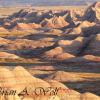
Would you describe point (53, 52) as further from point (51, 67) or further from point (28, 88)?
point (28, 88)

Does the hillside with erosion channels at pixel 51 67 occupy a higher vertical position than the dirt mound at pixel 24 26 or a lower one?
lower

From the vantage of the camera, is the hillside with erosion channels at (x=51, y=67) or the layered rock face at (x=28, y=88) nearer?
the layered rock face at (x=28, y=88)

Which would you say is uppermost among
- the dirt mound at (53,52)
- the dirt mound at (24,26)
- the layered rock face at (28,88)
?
the dirt mound at (24,26)

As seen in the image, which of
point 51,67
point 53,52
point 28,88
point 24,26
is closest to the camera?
point 28,88

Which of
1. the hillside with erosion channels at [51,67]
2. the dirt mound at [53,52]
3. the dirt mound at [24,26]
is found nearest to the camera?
the hillside with erosion channels at [51,67]

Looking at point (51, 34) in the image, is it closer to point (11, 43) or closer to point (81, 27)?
point (81, 27)

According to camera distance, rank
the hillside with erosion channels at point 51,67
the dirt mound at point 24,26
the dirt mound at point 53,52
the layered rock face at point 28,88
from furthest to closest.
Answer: the dirt mound at point 24,26 < the dirt mound at point 53,52 < the hillside with erosion channels at point 51,67 < the layered rock face at point 28,88

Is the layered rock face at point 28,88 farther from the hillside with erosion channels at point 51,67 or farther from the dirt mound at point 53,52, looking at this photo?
the dirt mound at point 53,52

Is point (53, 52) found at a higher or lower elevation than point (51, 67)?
higher

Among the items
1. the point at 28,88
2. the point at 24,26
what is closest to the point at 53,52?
the point at 28,88

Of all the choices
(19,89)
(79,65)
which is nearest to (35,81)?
(19,89)

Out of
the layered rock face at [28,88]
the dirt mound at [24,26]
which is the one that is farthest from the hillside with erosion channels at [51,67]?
the dirt mound at [24,26]
